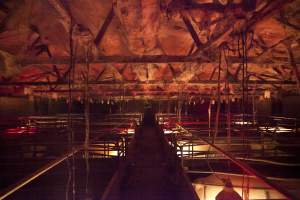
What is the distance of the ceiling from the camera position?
3.71 m

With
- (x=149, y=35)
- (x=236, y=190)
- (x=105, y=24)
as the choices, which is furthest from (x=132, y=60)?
(x=236, y=190)

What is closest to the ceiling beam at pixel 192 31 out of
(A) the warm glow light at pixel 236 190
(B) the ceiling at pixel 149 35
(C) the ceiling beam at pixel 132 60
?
(B) the ceiling at pixel 149 35

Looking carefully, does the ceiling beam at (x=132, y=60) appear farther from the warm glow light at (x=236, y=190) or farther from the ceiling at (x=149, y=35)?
the warm glow light at (x=236, y=190)

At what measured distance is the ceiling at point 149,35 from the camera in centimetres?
371

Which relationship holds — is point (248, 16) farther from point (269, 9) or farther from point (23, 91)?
point (23, 91)

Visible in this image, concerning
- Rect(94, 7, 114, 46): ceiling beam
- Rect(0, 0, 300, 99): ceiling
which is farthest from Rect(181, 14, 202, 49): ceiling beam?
Rect(94, 7, 114, 46): ceiling beam

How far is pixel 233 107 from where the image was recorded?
1007 inches

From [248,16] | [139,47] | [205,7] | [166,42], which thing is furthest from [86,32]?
[166,42]

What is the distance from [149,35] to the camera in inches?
195

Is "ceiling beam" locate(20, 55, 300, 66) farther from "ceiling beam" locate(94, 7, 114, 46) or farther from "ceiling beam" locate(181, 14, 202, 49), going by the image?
"ceiling beam" locate(94, 7, 114, 46)

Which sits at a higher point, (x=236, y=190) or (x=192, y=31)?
(x=192, y=31)

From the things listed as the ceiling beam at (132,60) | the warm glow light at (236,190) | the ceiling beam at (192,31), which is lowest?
the warm glow light at (236,190)

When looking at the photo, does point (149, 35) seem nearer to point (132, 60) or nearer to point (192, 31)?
point (192, 31)

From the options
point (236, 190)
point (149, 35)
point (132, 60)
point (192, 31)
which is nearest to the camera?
point (149, 35)
